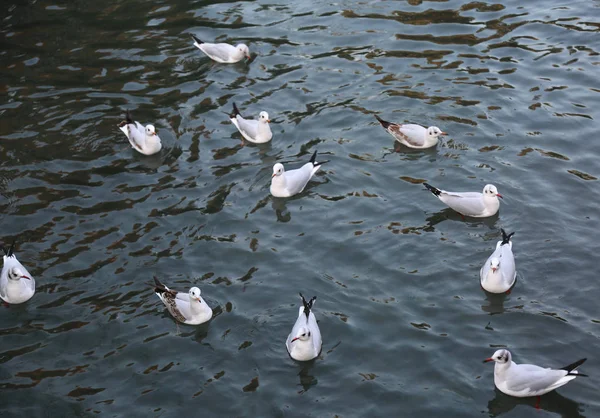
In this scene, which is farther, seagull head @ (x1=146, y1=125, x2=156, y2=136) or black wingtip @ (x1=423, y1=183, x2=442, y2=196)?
seagull head @ (x1=146, y1=125, x2=156, y2=136)

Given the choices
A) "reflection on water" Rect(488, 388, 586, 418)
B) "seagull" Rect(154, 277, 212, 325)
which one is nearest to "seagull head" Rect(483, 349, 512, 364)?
"reflection on water" Rect(488, 388, 586, 418)

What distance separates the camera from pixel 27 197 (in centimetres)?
1387

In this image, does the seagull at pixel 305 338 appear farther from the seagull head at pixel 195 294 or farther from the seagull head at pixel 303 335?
the seagull head at pixel 195 294

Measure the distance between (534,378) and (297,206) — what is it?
5442mm

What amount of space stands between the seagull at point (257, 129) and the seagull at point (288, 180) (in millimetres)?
1541

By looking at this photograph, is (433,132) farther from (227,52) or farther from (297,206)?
(227,52)

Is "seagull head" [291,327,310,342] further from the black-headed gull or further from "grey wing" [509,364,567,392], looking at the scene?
the black-headed gull

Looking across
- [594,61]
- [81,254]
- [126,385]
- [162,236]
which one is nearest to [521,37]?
[594,61]

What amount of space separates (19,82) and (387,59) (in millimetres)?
8012

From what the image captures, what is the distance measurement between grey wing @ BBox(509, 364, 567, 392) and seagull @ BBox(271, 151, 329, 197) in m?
5.46

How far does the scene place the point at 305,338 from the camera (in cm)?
1015

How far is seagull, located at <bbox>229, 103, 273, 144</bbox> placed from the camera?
15.1 metres

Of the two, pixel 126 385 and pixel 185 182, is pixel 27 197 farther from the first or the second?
pixel 126 385

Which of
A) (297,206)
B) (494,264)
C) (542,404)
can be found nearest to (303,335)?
(494,264)
